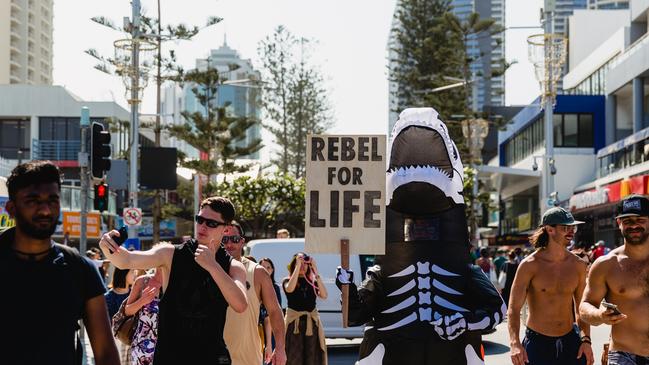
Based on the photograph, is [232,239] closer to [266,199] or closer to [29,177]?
[29,177]

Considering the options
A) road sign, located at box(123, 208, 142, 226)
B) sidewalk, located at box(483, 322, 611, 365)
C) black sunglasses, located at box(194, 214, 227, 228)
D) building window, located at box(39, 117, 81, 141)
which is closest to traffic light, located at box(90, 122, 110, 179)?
sidewalk, located at box(483, 322, 611, 365)

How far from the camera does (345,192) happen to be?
7355mm

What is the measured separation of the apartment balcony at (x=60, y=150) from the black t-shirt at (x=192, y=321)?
58078 mm

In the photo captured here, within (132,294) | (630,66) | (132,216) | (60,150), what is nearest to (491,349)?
(132,294)

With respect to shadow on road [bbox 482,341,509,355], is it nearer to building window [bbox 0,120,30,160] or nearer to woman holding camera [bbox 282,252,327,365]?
woman holding camera [bbox 282,252,327,365]

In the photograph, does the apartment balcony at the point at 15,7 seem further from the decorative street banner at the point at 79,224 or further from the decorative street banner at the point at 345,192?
the decorative street banner at the point at 345,192

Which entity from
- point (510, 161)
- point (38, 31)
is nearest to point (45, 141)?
point (510, 161)

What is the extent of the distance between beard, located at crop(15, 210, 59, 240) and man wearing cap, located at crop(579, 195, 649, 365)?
3787 mm

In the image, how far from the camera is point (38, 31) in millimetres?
116625

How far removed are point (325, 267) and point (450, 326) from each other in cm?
1033

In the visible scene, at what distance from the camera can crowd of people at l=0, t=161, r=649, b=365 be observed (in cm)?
422

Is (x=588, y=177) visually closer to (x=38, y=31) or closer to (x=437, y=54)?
(x=437, y=54)

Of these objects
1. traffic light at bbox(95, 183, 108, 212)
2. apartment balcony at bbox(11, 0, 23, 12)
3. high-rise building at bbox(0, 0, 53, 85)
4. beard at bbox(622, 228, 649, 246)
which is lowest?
beard at bbox(622, 228, 649, 246)

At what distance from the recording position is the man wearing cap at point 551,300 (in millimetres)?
7820
